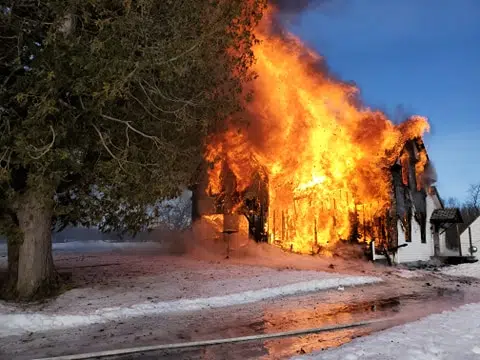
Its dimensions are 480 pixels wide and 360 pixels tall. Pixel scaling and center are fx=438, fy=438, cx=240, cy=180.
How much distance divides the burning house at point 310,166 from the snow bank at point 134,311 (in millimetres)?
10496

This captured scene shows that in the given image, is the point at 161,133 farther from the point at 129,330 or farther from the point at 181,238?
the point at 181,238

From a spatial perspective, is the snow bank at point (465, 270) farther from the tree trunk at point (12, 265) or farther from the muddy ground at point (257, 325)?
the tree trunk at point (12, 265)

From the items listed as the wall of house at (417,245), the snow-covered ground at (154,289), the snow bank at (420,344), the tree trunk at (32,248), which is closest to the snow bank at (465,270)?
the wall of house at (417,245)

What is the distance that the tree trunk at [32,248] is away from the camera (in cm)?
1138

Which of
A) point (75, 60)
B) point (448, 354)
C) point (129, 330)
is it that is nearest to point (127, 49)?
point (75, 60)

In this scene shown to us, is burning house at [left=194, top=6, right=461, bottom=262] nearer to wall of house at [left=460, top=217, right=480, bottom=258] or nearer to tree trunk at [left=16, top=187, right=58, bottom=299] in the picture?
wall of house at [left=460, top=217, right=480, bottom=258]

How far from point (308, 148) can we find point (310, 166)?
1.12 metres

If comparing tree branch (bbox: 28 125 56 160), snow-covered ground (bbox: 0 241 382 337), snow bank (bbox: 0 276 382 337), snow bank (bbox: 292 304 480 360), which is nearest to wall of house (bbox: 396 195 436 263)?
snow-covered ground (bbox: 0 241 382 337)

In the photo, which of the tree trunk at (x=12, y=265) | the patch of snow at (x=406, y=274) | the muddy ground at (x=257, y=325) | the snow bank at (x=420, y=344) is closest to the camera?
the snow bank at (x=420, y=344)

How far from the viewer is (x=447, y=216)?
29.4m

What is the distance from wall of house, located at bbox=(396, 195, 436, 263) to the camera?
2520 cm

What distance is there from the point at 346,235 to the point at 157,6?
60.4 feet

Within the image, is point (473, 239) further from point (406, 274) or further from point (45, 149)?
point (45, 149)

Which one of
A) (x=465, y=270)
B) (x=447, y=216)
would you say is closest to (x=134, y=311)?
(x=465, y=270)
